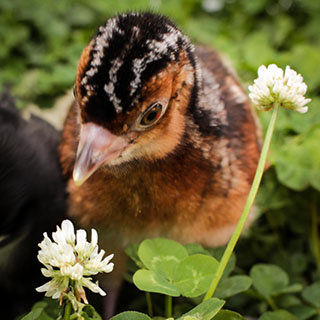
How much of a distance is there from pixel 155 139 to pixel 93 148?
20 centimetres

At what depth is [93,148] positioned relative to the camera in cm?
129

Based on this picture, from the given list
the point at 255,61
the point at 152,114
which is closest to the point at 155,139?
the point at 152,114

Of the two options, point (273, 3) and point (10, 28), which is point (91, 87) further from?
point (273, 3)

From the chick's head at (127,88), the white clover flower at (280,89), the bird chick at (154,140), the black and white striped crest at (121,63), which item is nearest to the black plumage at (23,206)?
the bird chick at (154,140)

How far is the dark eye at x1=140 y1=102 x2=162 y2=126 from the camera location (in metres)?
1.32

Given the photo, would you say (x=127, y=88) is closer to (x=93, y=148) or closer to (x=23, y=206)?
(x=93, y=148)

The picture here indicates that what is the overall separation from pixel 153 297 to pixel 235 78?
0.89m

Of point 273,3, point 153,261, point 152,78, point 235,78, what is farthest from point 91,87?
point 273,3

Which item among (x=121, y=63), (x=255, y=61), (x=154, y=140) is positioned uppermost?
(x=255, y=61)

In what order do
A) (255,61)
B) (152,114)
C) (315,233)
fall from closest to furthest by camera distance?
(152,114), (315,233), (255,61)

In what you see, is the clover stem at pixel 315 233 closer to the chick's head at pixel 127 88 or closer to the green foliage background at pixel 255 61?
the green foliage background at pixel 255 61

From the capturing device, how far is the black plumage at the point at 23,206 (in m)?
1.70

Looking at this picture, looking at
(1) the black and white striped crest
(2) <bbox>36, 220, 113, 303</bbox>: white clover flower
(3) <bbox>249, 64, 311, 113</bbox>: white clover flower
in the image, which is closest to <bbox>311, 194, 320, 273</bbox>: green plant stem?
(3) <bbox>249, 64, 311, 113</bbox>: white clover flower

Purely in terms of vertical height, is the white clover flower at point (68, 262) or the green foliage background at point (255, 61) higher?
the green foliage background at point (255, 61)
